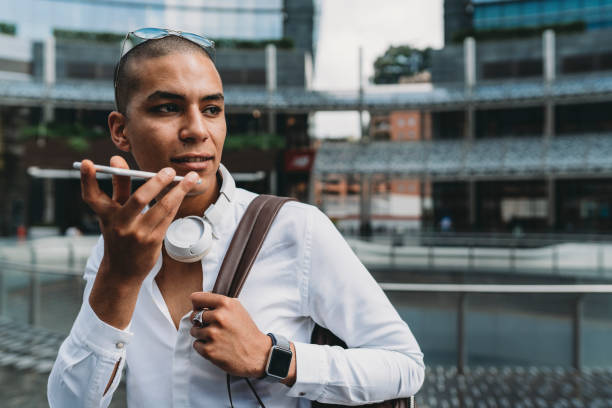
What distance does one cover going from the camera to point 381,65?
33.3 meters

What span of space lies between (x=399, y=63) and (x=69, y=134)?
22151mm

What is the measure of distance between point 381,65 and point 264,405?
112 ft

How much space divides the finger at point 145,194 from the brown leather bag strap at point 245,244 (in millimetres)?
345

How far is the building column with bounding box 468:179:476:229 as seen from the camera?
3070 cm

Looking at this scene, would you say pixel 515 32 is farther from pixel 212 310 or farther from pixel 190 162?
pixel 212 310

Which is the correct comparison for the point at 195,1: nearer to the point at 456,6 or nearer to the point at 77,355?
the point at 456,6

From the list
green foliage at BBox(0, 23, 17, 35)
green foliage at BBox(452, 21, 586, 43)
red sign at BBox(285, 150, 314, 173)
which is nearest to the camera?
red sign at BBox(285, 150, 314, 173)

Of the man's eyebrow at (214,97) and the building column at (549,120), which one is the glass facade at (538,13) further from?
the man's eyebrow at (214,97)

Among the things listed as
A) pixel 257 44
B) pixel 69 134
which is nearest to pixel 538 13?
pixel 257 44

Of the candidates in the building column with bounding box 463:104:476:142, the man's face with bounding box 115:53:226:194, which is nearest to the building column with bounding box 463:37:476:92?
the building column with bounding box 463:104:476:142

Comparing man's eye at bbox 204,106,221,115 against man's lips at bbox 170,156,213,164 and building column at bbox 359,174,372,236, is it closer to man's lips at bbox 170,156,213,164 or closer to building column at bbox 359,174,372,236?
man's lips at bbox 170,156,213,164

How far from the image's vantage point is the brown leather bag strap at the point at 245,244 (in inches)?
47.3

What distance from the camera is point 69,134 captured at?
2478 cm

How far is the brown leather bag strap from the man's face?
168mm
